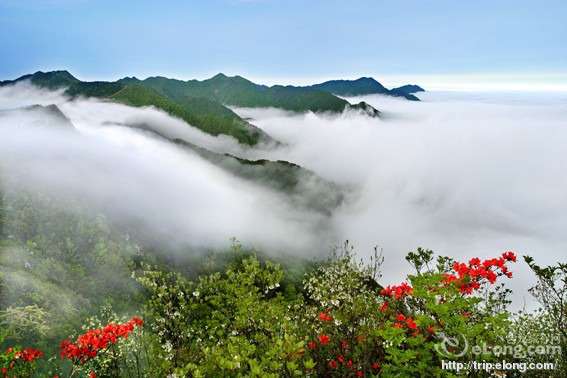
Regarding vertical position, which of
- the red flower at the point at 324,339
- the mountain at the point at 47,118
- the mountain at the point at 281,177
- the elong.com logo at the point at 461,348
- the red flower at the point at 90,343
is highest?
the mountain at the point at 47,118

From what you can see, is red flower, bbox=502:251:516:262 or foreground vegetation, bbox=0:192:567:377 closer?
foreground vegetation, bbox=0:192:567:377

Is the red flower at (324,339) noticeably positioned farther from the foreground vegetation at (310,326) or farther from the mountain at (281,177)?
the mountain at (281,177)

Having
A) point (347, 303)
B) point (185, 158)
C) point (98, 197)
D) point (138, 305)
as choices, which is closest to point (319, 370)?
point (347, 303)

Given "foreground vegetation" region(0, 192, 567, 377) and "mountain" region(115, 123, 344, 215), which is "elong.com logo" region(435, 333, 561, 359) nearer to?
"foreground vegetation" region(0, 192, 567, 377)

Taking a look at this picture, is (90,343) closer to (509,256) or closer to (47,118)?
(509,256)

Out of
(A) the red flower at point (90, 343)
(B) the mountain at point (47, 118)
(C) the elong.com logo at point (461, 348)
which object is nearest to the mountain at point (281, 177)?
(B) the mountain at point (47, 118)

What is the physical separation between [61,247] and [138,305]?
840cm

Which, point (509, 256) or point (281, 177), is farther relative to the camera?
point (281, 177)

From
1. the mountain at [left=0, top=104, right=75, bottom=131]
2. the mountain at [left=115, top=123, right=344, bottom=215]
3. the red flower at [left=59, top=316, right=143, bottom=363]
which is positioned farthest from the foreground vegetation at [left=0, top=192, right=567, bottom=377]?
the mountain at [left=115, top=123, right=344, bottom=215]

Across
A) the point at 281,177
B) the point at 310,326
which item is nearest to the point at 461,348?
the point at 310,326

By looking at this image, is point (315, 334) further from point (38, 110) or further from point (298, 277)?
point (38, 110)

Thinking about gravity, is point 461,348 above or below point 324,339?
above

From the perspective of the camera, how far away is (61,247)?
3269 cm

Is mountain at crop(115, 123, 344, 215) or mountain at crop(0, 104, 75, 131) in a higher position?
mountain at crop(0, 104, 75, 131)
